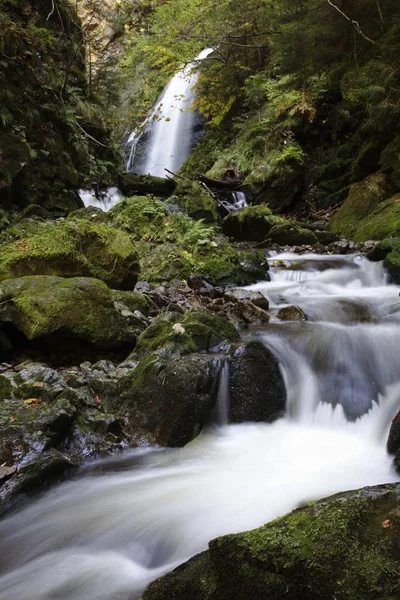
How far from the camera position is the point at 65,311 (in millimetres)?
4832

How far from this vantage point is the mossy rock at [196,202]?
12.4 m

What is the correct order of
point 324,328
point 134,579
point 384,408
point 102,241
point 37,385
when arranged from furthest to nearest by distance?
point 102,241
point 324,328
point 384,408
point 37,385
point 134,579

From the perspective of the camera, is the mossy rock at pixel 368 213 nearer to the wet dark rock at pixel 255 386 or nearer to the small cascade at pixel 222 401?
the wet dark rock at pixel 255 386

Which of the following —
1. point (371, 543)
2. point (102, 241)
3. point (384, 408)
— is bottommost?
point (384, 408)

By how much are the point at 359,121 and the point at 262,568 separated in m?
15.1

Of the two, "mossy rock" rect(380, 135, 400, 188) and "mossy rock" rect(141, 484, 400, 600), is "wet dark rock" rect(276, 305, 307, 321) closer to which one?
"mossy rock" rect(141, 484, 400, 600)

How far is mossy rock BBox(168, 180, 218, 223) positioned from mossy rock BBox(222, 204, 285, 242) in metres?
0.56

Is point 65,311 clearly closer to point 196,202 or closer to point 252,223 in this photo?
point 252,223

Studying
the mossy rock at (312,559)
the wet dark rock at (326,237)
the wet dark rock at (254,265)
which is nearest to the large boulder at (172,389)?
the mossy rock at (312,559)

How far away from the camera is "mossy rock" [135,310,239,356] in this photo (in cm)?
462

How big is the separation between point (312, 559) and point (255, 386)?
105 inches

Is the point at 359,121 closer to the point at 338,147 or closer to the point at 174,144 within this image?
the point at 338,147

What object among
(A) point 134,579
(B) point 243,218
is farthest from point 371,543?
(B) point 243,218

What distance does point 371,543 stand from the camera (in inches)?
68.3
